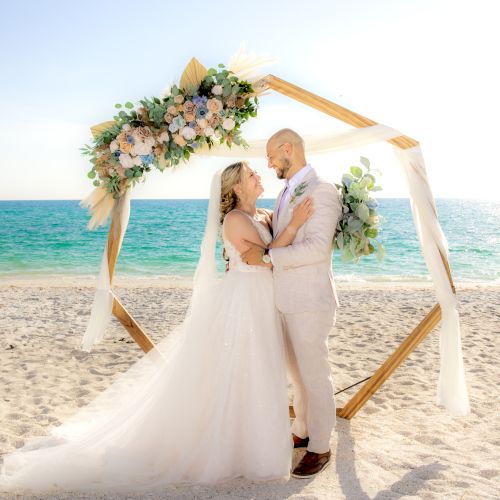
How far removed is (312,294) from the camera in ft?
11.6

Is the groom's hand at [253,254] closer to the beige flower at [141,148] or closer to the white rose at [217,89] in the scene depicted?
the beige flower at [141,148]

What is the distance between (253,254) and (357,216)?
0.72 meters

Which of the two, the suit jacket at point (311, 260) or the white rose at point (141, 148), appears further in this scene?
the white rose at point (141, 148)

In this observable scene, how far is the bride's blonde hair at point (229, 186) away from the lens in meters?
3.80

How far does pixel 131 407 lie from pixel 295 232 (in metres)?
1.68

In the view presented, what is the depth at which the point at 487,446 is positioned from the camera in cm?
401

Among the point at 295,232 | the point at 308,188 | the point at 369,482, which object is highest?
the point at 308,188

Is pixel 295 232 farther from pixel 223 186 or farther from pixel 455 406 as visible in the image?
pixel 455 406

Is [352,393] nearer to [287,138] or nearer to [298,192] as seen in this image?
[298,192]

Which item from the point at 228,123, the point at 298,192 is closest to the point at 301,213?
the point at 298,192

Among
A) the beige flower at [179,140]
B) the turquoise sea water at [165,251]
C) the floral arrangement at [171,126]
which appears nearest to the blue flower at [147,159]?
the floral arrangement at [171,126]

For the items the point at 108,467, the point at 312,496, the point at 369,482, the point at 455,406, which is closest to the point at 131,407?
the point at 108,467

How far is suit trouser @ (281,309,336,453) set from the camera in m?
3.57

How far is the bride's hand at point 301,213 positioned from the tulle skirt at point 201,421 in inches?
16.4
